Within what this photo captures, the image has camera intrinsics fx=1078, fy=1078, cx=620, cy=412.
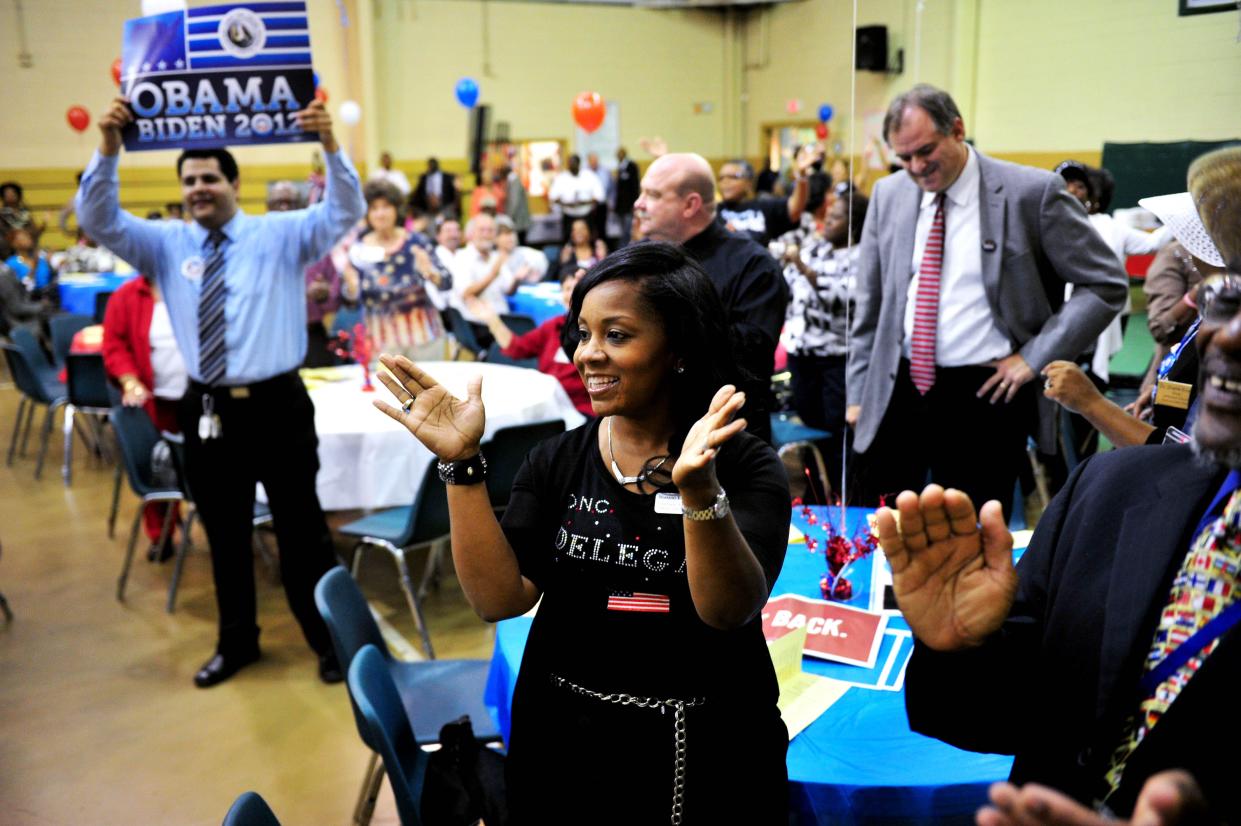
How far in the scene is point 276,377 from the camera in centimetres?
372

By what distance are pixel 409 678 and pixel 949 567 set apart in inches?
79.3

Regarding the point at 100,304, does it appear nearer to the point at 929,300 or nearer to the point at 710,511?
the point at 929,300

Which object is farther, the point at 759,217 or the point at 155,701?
the point at 759,217

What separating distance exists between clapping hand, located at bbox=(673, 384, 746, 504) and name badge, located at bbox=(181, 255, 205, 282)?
9.21ft

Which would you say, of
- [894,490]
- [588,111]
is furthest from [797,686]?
[588,111]

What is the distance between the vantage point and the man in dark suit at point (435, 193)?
47.4 ft

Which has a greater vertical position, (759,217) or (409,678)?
(759,217)

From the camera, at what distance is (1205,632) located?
1.05 metres

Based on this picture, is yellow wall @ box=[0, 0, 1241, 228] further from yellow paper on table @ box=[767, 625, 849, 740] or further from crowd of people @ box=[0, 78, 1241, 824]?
yellow paper on table @ box=[767, 625, 849, 740]

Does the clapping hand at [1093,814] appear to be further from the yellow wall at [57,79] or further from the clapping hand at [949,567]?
the yellow wall at [57,79]

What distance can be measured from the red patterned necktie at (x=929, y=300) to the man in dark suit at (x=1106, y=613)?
5.97 ft

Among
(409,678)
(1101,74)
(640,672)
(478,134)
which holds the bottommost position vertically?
(409,678)

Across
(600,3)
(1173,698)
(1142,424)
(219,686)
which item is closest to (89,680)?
(219,686)

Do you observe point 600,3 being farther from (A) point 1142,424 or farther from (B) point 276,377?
(A) point 1142,424
